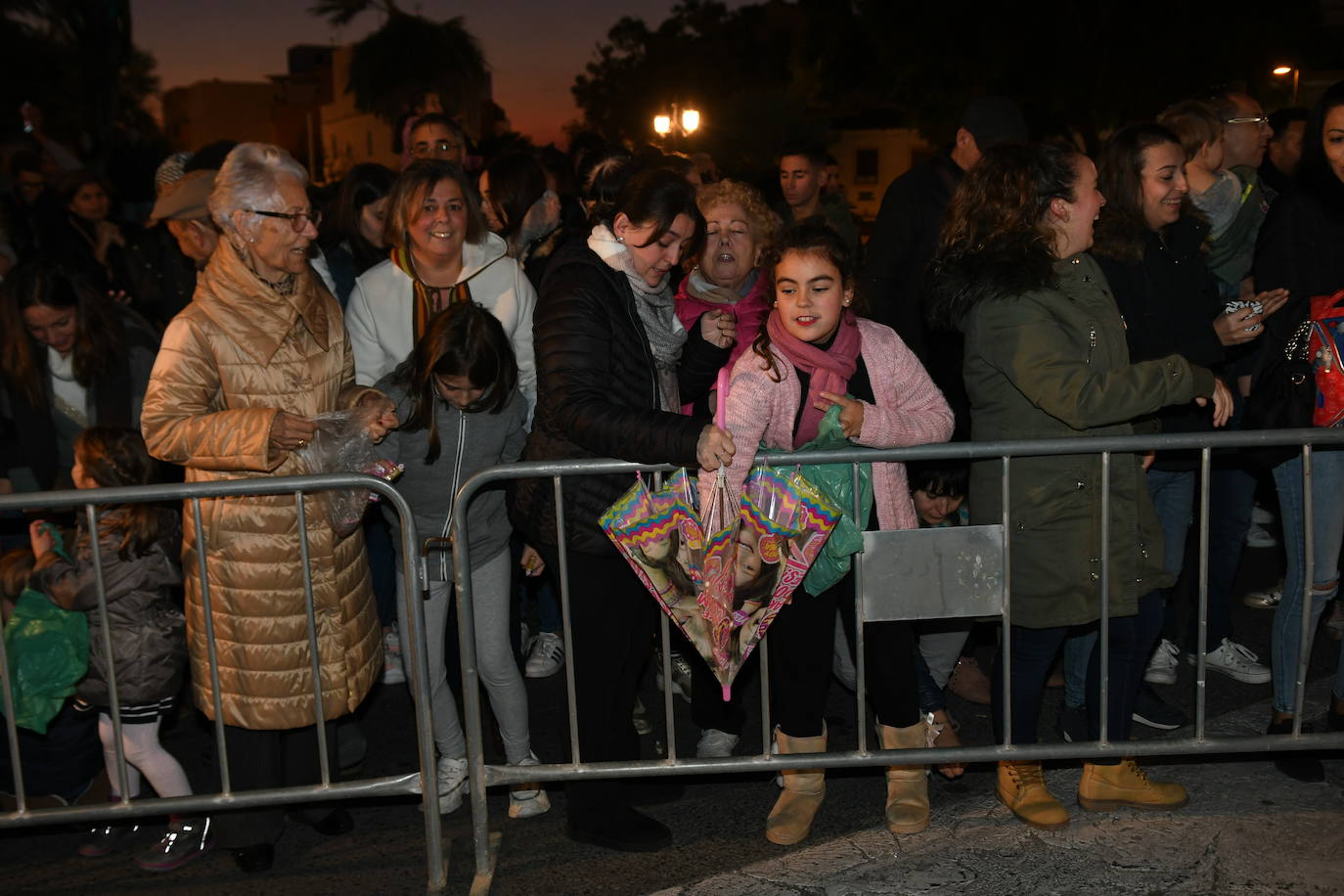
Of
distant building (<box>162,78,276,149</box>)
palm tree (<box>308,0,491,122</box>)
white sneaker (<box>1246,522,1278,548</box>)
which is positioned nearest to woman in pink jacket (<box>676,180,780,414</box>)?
white sneaker (<box>1246,522,1278,548</box>)

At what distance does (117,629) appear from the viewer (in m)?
4.36

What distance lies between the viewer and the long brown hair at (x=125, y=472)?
4328mm

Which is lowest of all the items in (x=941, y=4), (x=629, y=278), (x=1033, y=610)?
(x=1033, y=610)

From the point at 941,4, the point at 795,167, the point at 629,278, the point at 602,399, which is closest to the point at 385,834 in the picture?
the point at 602,399

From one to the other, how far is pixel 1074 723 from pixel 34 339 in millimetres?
4352

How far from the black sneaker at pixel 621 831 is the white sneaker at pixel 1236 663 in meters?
2.86

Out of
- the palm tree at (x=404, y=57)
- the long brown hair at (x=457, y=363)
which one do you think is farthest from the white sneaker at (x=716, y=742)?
the palm tree at (x=404, y=57)

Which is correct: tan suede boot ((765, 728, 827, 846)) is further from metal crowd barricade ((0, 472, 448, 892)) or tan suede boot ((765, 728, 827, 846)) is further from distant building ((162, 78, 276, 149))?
distant building ((162, 78, 276, 149))

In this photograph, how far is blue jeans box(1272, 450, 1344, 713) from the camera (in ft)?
15.0

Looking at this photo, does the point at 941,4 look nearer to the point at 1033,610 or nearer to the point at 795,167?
the point at 795,167

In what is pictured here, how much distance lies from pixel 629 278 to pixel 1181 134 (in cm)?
308

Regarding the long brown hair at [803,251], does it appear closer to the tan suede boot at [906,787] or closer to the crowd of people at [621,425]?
the crowd of people at [621,425]

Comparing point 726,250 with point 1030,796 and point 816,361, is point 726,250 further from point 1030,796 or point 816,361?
point 1030,796

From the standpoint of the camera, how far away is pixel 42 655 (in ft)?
14.0
